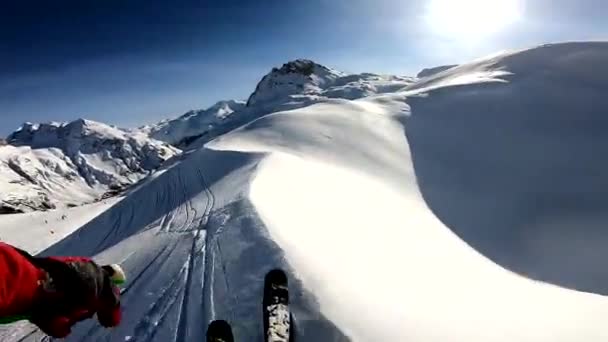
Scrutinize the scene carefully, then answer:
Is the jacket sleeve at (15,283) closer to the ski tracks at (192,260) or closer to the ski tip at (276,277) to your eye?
the ski tracks at (192,260)

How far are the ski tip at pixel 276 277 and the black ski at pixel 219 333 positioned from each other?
1.12 meters

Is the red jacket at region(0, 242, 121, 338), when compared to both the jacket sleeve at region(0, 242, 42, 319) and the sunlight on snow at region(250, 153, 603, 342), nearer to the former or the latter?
the jacket sleeve at region(0, 242, 42, 319)

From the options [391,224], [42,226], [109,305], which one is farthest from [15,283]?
[42,226]

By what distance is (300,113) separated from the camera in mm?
27656

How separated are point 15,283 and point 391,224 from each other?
1041 cm

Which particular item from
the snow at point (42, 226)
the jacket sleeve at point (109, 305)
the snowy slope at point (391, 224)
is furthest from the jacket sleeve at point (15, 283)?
the snow at point (42, 226)

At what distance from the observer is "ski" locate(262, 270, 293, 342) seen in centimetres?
523

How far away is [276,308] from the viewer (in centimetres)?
559

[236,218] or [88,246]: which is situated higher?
[236,218]

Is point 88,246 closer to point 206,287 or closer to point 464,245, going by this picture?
point 206,287

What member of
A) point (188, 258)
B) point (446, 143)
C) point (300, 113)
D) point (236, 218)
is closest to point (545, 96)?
point (446, 143)

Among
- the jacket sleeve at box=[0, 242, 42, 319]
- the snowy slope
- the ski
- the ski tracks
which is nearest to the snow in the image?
the snowy slope

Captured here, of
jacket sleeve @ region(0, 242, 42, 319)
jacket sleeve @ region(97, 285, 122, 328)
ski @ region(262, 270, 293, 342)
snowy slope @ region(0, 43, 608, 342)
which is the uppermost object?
jacket sleeve @ region(0, 242, 42, 319)

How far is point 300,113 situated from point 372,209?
52.2 feet
